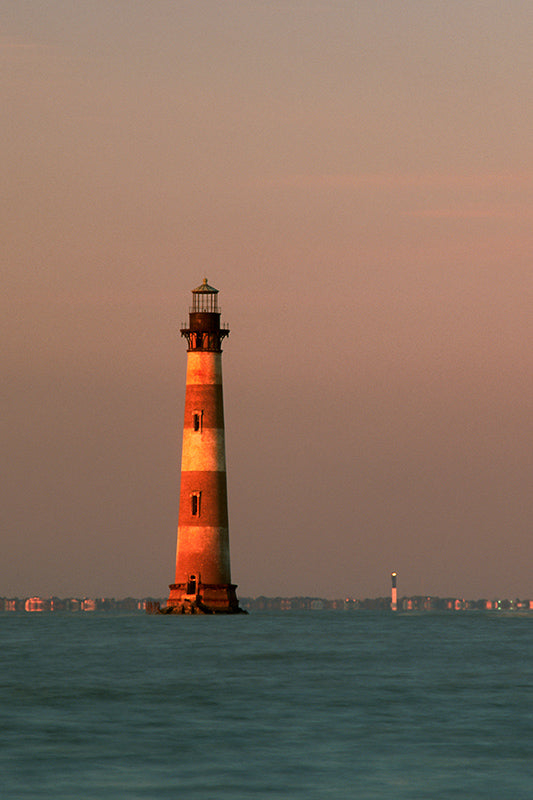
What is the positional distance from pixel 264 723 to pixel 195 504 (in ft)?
150

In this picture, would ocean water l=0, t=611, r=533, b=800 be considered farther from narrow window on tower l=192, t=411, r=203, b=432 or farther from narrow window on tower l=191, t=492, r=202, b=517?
narrow window on tower l=192, t=411, r=203, b=432

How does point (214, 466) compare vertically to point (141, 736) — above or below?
above

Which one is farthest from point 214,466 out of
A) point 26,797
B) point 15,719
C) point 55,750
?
point 26,797

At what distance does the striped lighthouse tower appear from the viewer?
267 feet

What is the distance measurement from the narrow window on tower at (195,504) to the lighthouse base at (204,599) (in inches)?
155

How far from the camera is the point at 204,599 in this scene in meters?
82.6


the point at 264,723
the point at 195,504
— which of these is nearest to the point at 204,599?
the point at 195,504

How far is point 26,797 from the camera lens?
25078 mm

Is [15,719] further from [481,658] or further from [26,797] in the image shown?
[481,658]

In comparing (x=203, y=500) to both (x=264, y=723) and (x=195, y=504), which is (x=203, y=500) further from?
(x=264, y=723)

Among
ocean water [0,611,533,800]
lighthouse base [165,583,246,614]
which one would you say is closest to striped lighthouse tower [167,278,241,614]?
lighthouse base [165,583,246,614]

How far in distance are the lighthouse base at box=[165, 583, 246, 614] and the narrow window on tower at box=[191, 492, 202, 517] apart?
13.0 feet

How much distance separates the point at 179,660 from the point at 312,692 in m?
12.5

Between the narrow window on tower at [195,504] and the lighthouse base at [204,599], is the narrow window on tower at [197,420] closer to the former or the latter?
the narrow window on tower at [195,504]
